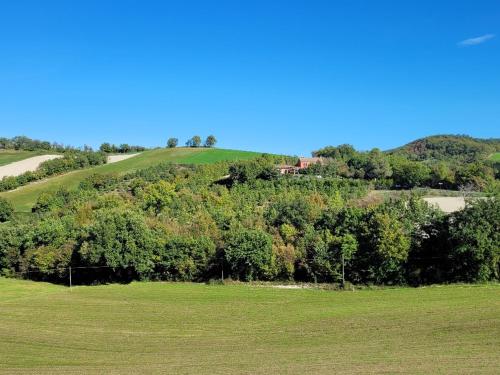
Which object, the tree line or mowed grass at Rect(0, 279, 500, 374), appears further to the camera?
the tree line

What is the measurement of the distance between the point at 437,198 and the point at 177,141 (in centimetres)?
10784

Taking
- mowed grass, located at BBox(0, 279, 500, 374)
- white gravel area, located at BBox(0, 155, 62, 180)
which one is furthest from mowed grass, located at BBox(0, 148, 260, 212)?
mowed grass, located at BBox(0, 279, 500, 374)

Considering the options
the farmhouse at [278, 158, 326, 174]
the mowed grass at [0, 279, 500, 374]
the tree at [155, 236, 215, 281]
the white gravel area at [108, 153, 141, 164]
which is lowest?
the mowed grass at [0, 279, 500, 374]

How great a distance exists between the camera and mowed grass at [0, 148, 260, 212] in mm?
120500

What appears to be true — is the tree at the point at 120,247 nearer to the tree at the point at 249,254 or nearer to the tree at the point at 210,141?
the tree at the point at 249,254

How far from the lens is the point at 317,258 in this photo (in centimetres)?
5638

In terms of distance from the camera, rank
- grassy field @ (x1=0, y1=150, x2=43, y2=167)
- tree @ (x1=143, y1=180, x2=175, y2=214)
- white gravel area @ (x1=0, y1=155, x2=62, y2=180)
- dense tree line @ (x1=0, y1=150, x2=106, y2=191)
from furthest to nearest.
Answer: grassy field @ (x1=0, y1=150, x2=43, y2=167) → white gravel area @ (x1=0, y1=155, x2=62, y2=180) → dense tree line @ (x1=0, y1=150, x2=106, y2=191) → tree @ (x1=143, y1=180, x2=175, y2=214)

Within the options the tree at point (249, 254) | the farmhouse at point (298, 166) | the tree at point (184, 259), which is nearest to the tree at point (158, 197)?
the tree at point (184, 259)

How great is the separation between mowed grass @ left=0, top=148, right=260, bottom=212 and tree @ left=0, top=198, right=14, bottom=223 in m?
5.99

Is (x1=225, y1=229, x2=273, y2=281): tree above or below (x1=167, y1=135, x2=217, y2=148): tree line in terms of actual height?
below

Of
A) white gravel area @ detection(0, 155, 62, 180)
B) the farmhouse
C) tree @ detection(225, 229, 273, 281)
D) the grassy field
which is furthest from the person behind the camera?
the grassy field

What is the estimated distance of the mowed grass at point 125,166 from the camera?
395 feet

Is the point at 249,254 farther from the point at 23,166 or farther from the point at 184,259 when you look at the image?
the point at 23,166

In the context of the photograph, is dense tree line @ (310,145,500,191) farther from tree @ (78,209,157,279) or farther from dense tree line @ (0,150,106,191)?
dense tree line @ (0,150,106,191)
